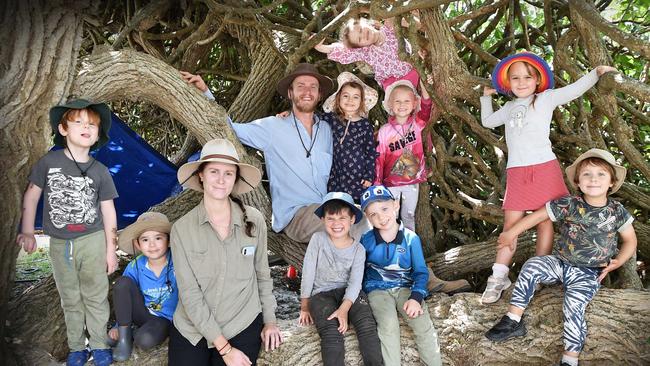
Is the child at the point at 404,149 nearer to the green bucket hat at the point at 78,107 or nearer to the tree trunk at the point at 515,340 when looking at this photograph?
the tree trunk at the point at 515,340

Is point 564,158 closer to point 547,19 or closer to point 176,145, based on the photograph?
point 547,19

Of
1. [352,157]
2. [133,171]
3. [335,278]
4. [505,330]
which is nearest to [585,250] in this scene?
[505,330]

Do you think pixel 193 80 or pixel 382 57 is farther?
pixel 382 57

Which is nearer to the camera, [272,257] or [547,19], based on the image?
[547,19]

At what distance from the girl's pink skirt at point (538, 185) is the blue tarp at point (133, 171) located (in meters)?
2.40

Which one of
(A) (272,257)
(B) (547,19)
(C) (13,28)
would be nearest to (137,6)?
(C) (13,28)

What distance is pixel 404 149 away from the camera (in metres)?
3.47

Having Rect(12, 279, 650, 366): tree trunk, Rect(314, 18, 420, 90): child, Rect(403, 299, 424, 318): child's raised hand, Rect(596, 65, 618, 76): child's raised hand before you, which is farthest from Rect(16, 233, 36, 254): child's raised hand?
Rect(596, 65, 618, 76): child's raised hand

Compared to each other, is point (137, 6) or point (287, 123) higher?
point (137, 6)

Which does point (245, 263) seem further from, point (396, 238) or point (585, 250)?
point (585, 250)

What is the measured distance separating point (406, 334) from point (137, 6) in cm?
341

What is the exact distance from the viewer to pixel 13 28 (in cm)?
264

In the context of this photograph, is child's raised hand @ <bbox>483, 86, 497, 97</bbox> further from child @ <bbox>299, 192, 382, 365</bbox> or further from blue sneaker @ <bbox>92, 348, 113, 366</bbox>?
blue sneaker @ <bbox>92, 348, 113, 366</bbox>

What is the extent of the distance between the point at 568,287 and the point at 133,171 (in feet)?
9.45
